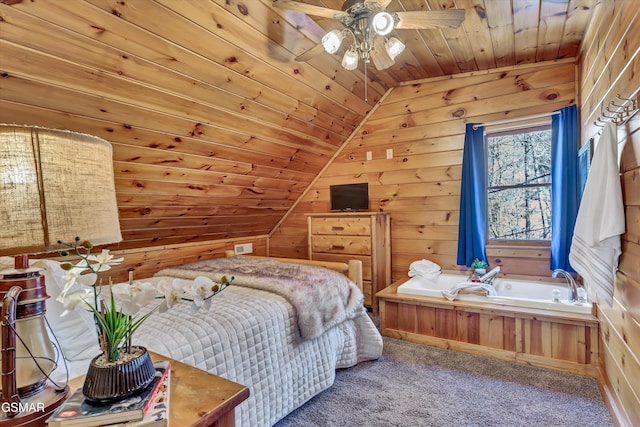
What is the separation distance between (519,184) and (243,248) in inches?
131

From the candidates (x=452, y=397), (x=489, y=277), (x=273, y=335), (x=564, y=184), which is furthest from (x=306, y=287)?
(x=564, y=184)

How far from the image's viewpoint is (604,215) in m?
1.58

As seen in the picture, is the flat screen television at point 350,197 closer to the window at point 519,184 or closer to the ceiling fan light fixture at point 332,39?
the window at point 519,184

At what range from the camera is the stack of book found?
712mm

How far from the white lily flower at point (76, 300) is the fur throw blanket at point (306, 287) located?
1249 millimetres

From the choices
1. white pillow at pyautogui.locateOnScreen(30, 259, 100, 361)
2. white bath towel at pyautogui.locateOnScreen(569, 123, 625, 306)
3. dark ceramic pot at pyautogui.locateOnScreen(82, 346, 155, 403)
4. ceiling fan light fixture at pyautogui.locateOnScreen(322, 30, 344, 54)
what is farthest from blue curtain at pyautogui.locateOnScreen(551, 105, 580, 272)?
white pillow at pyautogui.locateOnScreen(30, 259, 100, 361)

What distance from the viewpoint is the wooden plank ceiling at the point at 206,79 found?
1.60 metres

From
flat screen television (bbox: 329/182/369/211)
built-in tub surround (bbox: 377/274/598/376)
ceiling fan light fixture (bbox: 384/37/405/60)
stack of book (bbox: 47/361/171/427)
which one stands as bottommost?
built-in tub surround (bbox: 377/274/598/376)

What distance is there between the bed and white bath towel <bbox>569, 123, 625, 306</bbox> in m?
1.37

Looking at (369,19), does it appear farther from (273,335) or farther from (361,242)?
(361,242)

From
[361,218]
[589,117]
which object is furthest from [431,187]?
[589,117]

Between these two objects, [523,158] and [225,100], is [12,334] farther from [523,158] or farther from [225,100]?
[523,158]

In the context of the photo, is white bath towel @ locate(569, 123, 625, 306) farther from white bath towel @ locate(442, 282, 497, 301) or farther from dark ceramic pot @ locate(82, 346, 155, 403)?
dark ceramic pot @ locate(82, 346, 155, 403)

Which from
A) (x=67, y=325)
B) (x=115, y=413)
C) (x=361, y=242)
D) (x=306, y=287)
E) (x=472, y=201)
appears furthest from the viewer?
(x=361, y=242)
